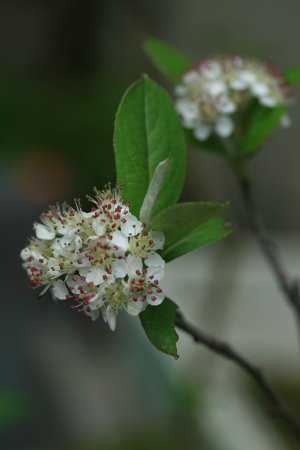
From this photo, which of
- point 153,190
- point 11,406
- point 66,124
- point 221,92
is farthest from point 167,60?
point 66,124

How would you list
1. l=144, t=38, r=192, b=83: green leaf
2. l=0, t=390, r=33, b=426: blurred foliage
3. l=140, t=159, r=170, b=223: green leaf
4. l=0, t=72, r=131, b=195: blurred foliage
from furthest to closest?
l=0, t=72, r=131, b=195: blurred foliage
l=0, t=390, r=33, b=426: blurred foliage
l=144, t=38, r=192, b=83: green leaf
l=140, t=159, r=170, b=223: green leaf

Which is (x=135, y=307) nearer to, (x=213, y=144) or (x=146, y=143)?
(x=146, y=143)

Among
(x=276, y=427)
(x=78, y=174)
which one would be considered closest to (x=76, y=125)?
(x=78, y=174)

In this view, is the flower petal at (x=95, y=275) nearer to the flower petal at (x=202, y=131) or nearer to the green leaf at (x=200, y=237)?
the green leaf at (x=200, y=237)

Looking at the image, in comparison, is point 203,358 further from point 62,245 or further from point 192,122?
point 62,245

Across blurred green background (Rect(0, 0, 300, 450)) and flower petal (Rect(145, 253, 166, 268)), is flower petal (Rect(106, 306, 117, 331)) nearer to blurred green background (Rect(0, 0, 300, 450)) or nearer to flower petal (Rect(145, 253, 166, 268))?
flower petal (Rect(145, 253, 166, 268))

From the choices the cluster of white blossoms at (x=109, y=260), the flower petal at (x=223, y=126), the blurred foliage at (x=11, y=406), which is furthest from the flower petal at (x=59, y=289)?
the blurred foliage at (x=11, y=406)

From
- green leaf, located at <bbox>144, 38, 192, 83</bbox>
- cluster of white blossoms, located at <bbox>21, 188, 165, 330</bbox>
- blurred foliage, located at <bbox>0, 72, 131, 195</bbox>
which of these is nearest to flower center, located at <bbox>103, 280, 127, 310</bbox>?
cluster of white blossoms, located at <bbox>21, 188, 165, 330</bbox>
